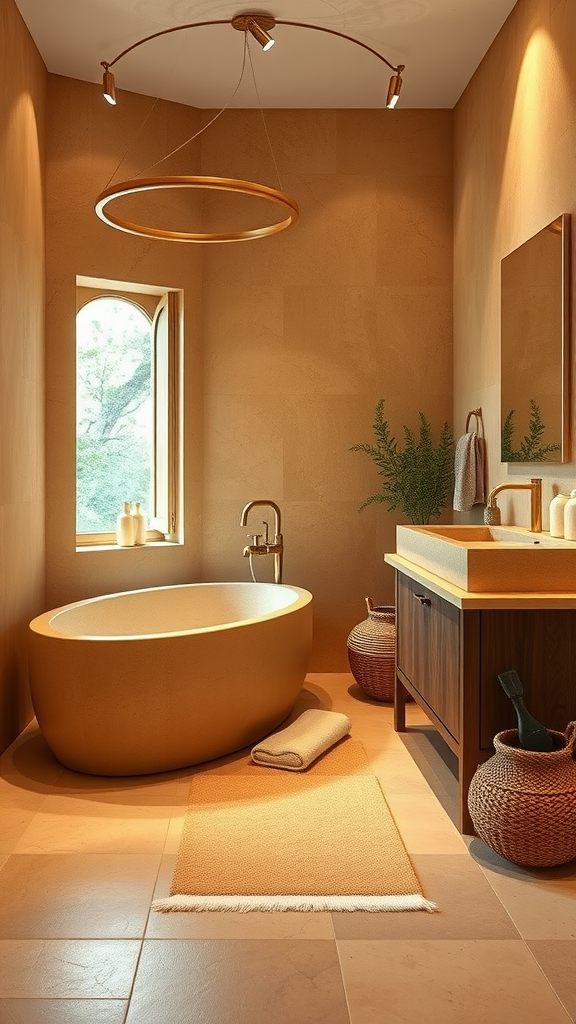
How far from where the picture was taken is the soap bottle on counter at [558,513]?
10.00 feet

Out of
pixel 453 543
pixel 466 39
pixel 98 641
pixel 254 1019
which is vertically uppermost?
pixel 466 39

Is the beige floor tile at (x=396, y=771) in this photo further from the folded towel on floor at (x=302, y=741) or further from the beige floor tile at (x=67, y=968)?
the beige floor tile at (x=67, y=968)

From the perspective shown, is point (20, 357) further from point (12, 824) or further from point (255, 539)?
point (12, 824)

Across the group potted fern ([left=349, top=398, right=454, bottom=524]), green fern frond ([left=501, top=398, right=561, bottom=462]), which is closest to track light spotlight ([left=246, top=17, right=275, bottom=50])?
green fern frond ([left=501, top=398, right=561, bottom=462])

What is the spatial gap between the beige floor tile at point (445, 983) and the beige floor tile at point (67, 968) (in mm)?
495

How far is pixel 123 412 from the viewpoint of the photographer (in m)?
4.76

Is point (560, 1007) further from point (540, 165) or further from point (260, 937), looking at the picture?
point (540, 165)

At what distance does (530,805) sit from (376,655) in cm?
186

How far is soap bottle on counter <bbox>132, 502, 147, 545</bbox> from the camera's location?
460cm

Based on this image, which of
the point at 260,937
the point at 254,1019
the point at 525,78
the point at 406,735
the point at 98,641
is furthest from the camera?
the point at 406,735

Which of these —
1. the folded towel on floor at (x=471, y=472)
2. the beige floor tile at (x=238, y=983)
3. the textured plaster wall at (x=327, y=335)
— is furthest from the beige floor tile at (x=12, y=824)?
the folded towel on floor at (x=471, y=472)

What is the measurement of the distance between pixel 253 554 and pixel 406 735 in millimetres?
1206

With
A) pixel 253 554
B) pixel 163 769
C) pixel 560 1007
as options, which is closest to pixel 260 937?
pixel 560 1007

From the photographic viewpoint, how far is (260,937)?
213 cm
